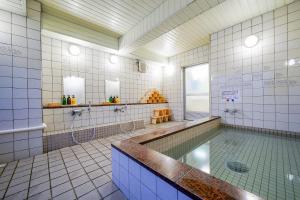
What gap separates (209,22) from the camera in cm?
312

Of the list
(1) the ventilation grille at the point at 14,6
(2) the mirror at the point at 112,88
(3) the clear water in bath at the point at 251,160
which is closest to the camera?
(3) the clear water in bath at the point at 251,160

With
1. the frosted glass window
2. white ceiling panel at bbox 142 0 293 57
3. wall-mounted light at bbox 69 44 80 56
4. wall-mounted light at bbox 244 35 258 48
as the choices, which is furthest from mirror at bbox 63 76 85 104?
wall-mounted light at bbox 244 35 258 48

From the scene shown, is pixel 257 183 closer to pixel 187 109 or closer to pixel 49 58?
pixel 187 109

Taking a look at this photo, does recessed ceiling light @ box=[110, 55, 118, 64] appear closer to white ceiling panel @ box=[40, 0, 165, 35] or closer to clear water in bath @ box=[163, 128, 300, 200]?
white ceiling panel @ box=[40, 0, 165, 35]

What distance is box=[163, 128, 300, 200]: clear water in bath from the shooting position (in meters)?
1.25

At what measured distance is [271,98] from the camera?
9.03 feet

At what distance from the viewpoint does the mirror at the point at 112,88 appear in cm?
407

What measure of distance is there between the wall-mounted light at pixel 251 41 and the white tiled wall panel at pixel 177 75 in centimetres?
140

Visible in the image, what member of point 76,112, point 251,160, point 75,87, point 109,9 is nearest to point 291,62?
point 251,160

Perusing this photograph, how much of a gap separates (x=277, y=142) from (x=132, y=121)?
323 cm

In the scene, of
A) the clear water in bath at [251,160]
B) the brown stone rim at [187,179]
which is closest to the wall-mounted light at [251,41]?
the clear water in bath at [251,160]

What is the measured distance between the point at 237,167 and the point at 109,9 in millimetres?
3334

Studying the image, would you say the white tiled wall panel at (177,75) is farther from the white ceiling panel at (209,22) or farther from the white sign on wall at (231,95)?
the white sign on wall at (231,95)

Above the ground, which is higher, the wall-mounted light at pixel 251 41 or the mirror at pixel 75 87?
the wall-mounted light at pixel 251 41
